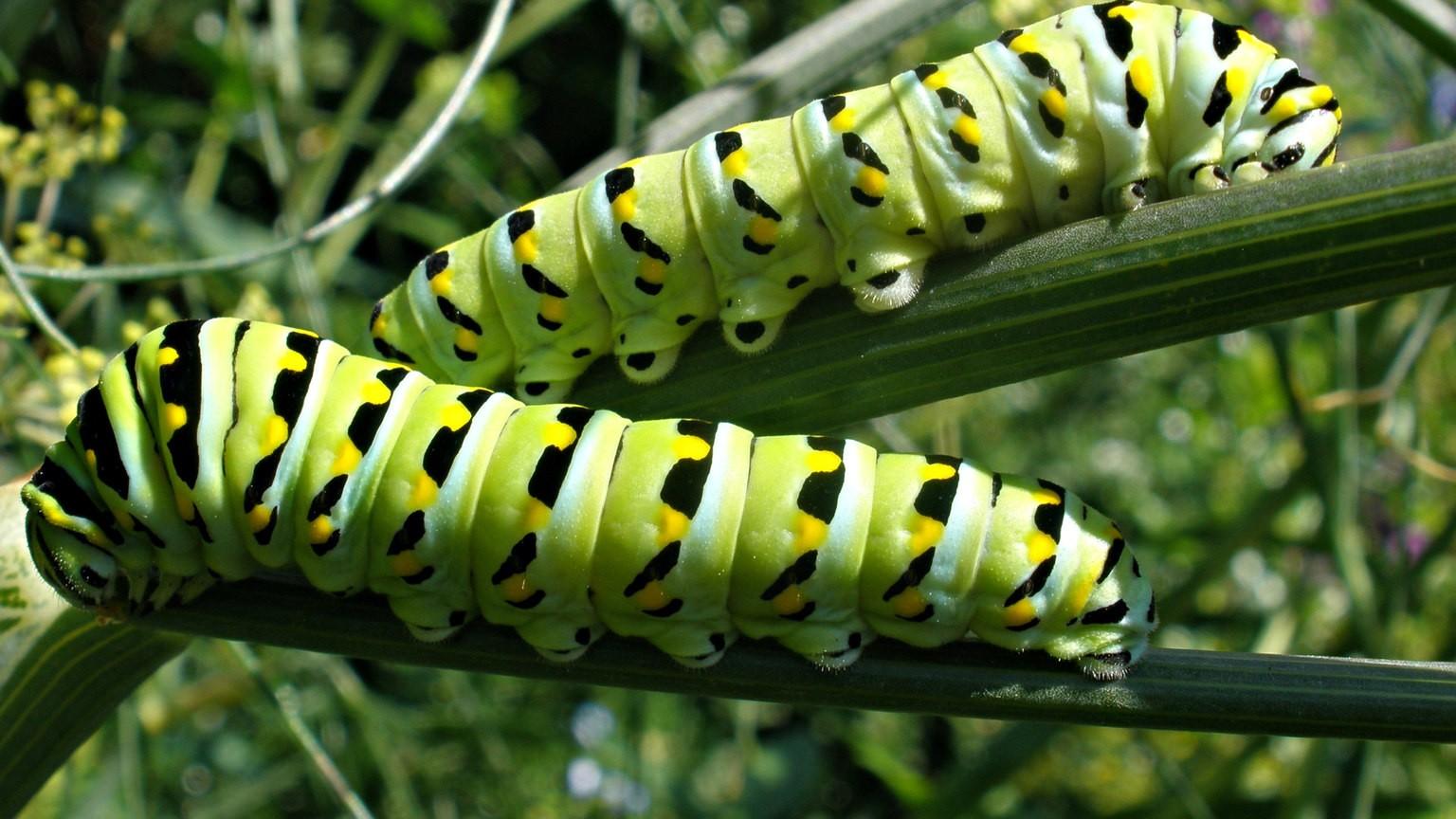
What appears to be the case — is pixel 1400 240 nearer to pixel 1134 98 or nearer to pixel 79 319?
pixel 1134 98

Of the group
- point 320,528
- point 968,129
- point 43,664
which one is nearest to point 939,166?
point 968,129

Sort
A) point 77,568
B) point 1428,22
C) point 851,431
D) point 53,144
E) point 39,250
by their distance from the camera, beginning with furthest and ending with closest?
point 851,431 < point 53,144 < point 39,250 < point 1428,22 < point 77,568

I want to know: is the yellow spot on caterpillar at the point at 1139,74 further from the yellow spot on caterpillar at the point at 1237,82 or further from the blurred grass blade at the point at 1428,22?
the blurred grass blade at the point at 1428,22

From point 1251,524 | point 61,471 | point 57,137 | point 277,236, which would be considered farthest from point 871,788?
point 61,471

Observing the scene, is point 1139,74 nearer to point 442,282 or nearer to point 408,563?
point 442,282

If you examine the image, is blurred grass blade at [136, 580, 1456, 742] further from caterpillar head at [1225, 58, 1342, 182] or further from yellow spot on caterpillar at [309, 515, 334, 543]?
caterpillar head at [1225, 58, 1342, 182]

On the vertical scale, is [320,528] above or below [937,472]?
above
